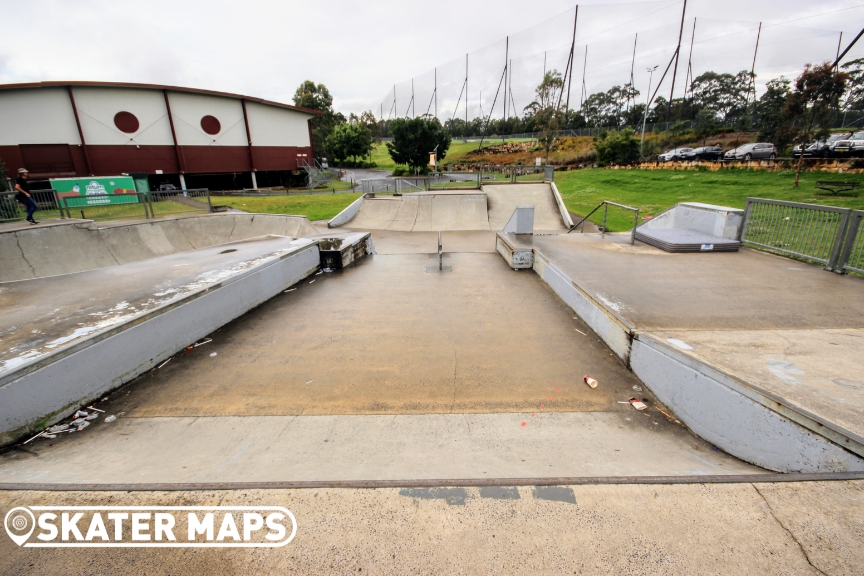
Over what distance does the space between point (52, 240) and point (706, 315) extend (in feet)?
41.8

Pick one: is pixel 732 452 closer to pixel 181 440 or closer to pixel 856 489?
pixel 856 489

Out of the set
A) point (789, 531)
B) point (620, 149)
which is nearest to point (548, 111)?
point (620, 149)

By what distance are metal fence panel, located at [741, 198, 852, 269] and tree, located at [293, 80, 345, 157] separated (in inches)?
2541

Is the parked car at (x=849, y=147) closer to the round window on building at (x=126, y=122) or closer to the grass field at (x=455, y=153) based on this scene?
the grass field at (x=455, y=153)

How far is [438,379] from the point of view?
13.7 feet

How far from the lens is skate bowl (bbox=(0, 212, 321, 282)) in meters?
7.69

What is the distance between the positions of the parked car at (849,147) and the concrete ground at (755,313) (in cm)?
1973

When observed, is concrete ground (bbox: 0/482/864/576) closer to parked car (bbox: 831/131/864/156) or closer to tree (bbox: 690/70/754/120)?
parked car (bbox: 831/131/864/156)

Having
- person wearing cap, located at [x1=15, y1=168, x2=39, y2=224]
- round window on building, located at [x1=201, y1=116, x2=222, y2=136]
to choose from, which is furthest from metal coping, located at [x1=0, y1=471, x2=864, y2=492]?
round window on building, located at [x1=201, y1=116, x2=222, y2=136]

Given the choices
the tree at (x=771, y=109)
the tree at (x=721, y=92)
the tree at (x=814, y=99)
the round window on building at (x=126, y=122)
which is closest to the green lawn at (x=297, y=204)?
the round window on building at (x=126, y=122)

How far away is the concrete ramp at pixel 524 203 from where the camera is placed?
1767 cm

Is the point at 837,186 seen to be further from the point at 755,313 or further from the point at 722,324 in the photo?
the point at 722,324

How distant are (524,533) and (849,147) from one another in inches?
1144

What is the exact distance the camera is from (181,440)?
3.16 metres
